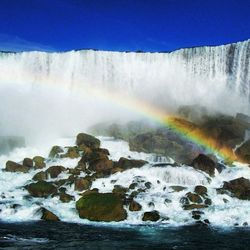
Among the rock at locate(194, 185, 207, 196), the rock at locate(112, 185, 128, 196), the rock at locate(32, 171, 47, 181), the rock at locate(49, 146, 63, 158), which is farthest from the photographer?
the rock at locate(49, 146, 63, 158)

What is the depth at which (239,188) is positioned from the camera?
3045cm

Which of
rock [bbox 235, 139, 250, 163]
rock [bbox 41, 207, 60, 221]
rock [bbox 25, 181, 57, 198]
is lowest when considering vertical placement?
rock [bbox 41, 207, 60, 221]

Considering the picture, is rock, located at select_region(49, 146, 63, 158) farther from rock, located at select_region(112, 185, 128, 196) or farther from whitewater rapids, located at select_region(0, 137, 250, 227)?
rock, located at select_region(112, 185, 128, 196)

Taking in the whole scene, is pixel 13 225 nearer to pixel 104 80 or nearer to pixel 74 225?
pixel 74 225

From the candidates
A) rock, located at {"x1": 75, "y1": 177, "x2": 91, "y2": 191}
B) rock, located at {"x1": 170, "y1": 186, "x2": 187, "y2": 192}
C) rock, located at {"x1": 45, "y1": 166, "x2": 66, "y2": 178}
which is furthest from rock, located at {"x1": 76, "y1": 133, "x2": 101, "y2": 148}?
rock, located at {"x1": 170, "y1": 186, "x2": 187, "y2": 192}

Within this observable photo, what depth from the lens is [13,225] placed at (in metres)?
23.0

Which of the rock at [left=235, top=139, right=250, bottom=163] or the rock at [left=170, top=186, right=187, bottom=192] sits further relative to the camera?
the rock at [left=235, top=139, right=250, bottom=163]

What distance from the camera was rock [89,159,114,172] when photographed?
34.3 m

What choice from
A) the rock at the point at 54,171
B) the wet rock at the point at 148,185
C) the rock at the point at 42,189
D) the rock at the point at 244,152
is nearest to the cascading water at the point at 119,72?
the rock at the point at 244,152

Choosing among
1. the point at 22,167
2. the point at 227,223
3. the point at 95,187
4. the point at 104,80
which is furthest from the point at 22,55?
the point at 227,223

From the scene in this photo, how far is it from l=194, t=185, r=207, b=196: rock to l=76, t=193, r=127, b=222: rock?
224 inches

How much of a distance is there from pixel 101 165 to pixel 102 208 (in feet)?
31.7

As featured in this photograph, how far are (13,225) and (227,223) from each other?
1009 cm

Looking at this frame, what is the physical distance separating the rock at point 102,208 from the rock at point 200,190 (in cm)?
570
